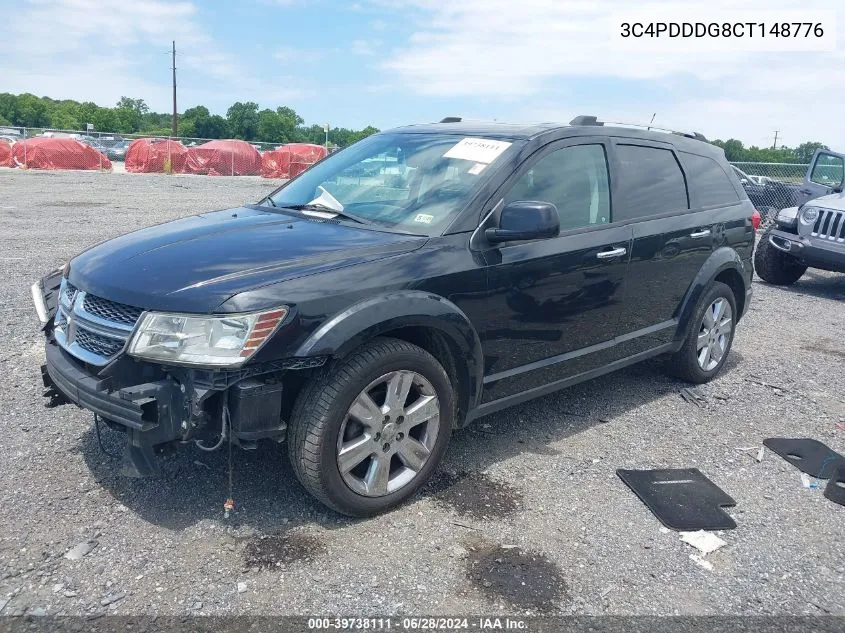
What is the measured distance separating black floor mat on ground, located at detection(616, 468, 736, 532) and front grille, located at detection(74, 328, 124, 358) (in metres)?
2.66

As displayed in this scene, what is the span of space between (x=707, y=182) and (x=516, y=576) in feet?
11.7

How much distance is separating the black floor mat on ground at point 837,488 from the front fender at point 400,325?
6.57ft

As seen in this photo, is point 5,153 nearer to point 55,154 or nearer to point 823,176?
point 55,154

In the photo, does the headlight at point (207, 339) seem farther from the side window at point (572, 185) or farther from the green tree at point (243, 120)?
the green tree at point (243, 120)

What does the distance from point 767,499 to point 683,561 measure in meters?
0.93

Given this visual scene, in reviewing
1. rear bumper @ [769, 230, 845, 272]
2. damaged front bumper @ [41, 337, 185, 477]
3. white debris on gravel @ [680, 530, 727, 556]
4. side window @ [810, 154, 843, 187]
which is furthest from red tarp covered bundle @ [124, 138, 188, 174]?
white debris on gravel @ [680, 530, 727, 556]

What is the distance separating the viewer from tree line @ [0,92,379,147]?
91688 millimetres

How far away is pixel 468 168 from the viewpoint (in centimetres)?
391

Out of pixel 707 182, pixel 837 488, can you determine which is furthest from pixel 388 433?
pixel 707 182

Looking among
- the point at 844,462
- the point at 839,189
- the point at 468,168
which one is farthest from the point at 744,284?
the point at 839,189

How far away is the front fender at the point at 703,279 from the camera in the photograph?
5.06 m

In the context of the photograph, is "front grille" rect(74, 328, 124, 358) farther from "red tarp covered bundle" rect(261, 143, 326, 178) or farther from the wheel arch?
"red tarp covered bundle" rect(261, 143, 326, 178)

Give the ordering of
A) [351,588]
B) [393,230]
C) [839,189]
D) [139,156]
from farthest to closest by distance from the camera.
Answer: [139,156], [839,189], [393,230], [351,588]

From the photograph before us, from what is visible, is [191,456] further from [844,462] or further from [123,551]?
[844,462]
